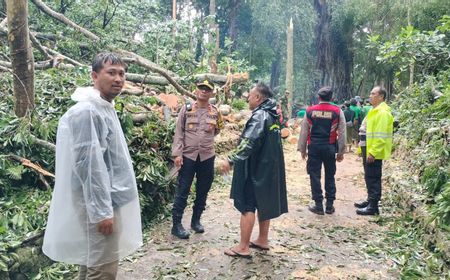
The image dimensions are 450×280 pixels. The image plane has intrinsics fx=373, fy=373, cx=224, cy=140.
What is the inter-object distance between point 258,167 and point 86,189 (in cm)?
200

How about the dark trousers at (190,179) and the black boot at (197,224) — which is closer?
the dark trousers at (190,179)

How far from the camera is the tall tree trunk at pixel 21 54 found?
4.40 metres

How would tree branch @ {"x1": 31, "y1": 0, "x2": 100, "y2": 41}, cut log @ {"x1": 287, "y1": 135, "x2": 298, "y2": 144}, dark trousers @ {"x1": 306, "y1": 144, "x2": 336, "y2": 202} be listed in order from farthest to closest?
cut log @ {"x1": 287, "y1": 135, "x2": 298, "y2": 144}, tree branch @ {"x1": 31, "y1": 0, "x2": 100, "y2": 41}, dark trousers @ {"x1": 306, "y1": 144, "x2": 336, "y2": 202}

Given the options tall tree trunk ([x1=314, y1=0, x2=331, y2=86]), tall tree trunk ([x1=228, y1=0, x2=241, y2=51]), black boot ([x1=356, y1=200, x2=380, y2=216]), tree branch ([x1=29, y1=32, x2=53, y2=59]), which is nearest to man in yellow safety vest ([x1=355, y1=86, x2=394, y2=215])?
black boot ([x1=356, y1=200, x2=380, y2=216])

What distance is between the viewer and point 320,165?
5.43 m

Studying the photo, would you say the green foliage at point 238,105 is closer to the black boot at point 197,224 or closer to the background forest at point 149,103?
the background forest at point 149,103

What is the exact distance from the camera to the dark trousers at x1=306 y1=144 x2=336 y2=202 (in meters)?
5.32

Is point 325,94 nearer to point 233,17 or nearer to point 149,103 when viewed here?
point 149,103

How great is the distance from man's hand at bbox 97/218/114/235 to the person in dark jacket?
1729 millimetres

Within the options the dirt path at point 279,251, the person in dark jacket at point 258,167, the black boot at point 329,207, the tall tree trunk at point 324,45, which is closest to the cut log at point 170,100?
the dirt path at point 279,251

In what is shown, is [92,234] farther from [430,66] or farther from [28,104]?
[430,66]

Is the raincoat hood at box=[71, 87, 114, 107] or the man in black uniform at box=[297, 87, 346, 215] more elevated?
A: the raincoat hood at box=[71, 87, 114, 107]

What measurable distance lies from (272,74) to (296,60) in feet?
15.7

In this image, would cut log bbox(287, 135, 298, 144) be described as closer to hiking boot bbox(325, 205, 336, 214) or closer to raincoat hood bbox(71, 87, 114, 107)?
hiking boot bbox(325, 205, 336, 214)
